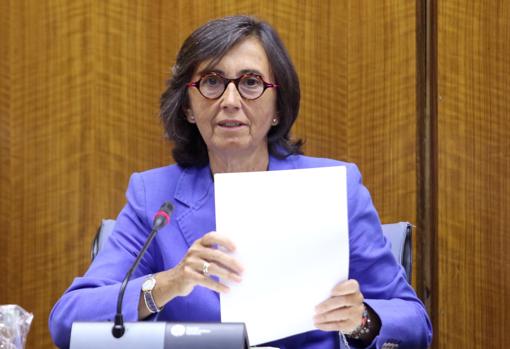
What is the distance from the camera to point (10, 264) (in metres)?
3.11

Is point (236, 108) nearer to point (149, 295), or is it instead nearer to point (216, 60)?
point (216, 60)

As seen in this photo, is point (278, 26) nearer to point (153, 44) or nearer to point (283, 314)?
point (153, 44)

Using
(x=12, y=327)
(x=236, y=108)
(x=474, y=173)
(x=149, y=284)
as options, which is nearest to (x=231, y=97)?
(x=236, y=108)

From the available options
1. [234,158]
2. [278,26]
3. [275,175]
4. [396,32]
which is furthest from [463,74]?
[275,175]

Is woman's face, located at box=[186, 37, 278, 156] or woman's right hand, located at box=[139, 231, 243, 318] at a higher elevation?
woman's face, located at box=[186, 37, 278, 156]

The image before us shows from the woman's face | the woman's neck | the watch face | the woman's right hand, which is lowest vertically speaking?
the watch face

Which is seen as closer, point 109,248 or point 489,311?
point 109,248

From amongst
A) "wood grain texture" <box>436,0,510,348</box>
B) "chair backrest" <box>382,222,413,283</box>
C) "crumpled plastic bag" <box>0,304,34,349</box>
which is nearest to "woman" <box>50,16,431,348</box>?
"chair backrest" <box>382,222,413,283</box>

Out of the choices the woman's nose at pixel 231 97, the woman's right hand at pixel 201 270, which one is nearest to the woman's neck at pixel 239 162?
the woman's nose at pixel 231 97

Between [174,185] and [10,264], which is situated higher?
[174,185]

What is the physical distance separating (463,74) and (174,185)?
3.92 feet

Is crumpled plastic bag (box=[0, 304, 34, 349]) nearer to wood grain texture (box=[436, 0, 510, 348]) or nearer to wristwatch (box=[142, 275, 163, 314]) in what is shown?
wristwatch (box=[142, 275, 163, 314])

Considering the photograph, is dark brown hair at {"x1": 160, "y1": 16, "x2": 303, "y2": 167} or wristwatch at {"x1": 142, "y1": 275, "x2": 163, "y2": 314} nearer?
wristwatch at {"x1": 142, "y1": 275, "x2": 163, "y2": 314}

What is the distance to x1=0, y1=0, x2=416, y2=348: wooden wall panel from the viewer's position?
9.89ft
